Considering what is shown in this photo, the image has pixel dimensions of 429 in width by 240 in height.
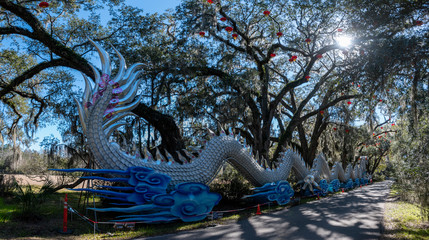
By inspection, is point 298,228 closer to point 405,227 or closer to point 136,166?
point 405,227

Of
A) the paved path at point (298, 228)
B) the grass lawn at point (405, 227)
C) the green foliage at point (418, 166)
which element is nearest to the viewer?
the grass lawn at point (405, 227)

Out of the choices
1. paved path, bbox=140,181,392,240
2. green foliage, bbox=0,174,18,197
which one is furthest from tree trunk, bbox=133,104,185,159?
green foliage, bbox=0,174,18,197

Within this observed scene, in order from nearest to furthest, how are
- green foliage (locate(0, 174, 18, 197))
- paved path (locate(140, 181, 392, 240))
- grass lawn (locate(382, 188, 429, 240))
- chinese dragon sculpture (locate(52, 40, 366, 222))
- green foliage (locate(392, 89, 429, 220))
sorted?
grass lawn (locate(382, 188, 429, 240)) → paved path (locate(140, 181, 392, 240)) → chinese dragon sculpture (locate(52, 40, 366, 222)) → green foliage (locate(392, 89, 429, 220)) → green foliage (locate(0, 174, 18, 197))

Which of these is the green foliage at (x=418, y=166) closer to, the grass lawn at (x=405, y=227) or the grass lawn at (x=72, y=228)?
the grass lawn at (x=405, y=227)

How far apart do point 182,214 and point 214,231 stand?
1.10 metres

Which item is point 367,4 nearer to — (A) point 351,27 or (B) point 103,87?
(A) point 351,27

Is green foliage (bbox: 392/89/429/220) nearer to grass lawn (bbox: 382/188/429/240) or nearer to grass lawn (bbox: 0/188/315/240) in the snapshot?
grass lawn (bbox: 382/188/429/240)

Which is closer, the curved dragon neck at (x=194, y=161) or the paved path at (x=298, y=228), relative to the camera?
the paved path at (x=298, y=228)

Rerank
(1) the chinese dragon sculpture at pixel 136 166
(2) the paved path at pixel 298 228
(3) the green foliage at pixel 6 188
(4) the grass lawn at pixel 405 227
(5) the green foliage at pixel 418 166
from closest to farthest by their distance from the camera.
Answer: (4) the grass lawn at pixel 405 227
(2) the paved path at pixel 298 228
(1) the chinese dragon sculpture at pixel 136 166
(5) the green foliage at pixel 418 166
(3) the green foliage at pixel 6 188

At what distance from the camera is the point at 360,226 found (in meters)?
7.31

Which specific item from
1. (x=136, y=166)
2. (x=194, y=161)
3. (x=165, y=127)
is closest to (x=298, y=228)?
(x=194, y=161)

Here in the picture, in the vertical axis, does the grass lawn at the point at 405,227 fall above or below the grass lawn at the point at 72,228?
below

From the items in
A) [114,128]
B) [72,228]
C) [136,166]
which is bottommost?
[72,228]

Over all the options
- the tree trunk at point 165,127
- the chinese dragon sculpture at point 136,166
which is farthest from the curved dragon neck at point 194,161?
the tree trunk at point 165,127
